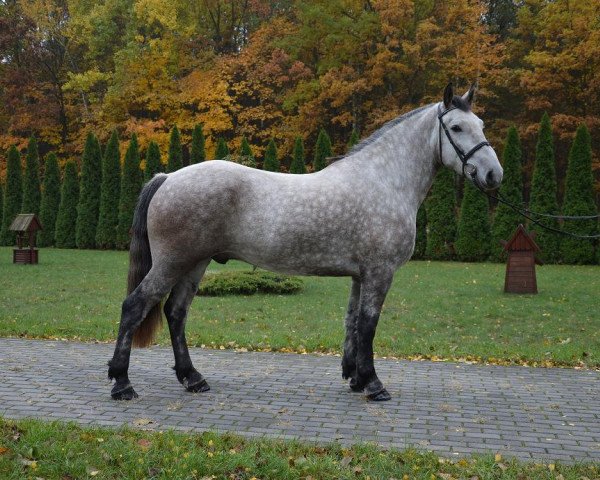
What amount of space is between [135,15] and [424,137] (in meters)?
29.1

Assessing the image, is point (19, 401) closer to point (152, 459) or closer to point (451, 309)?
point (152, 459)

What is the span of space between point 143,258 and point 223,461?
93.3 inches

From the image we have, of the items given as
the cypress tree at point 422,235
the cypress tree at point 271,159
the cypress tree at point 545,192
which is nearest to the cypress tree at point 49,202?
the cypress tree at point 271,159

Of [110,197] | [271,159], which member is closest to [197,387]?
[271,159]

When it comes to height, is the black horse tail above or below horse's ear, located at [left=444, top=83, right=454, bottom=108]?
below

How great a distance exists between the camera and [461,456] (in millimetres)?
3996

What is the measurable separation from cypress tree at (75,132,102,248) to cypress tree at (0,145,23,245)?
12.1ft

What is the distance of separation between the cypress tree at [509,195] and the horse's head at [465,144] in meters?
16.4

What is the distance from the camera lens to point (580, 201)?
68.2 ft

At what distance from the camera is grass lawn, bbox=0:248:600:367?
310 inches

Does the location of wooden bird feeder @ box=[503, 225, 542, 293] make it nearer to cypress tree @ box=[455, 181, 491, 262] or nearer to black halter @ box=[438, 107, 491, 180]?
cypress tree @ box=[455, 181, 491, 262]

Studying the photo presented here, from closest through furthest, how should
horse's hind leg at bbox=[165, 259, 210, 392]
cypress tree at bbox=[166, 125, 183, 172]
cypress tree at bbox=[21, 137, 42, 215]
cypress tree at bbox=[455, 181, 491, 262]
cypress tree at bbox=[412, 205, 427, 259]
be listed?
horse's hind leg at bbox=[165, 259, 210, 392] < cypress tree at bbox=[455, 181, 491, 262] < cypress tree at bbox=[412, 205, 427, 259] < cypress tree at bbox=[166, 125, 183, 172] < cypress tree at bbox=[21, 137, 42, 215]

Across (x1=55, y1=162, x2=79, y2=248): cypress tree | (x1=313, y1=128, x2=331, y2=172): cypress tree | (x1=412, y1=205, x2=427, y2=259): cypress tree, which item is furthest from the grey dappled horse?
(x1=55, y1=162, x2=79, y2=248): cypress tree

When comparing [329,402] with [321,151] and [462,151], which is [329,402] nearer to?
[462,151]
